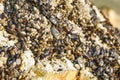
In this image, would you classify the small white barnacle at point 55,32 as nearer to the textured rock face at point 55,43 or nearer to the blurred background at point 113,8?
the textured rock face at point 55,43

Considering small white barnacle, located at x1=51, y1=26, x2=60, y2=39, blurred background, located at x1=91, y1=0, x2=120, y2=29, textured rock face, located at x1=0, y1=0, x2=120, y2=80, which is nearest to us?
textured rock face, located at x1=0, y1=0, x2=120, y2=80

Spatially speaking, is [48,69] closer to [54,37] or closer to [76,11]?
[54,37]

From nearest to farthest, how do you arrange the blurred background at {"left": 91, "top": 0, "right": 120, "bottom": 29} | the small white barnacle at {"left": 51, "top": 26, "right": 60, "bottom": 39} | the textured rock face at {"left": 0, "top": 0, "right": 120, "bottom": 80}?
the textured rock face at {"left": 0, "top": 0, "right": 120, "bottom": 80} → the small white barnacle at {"left": 51, "top": 26, "right": 60, "bottom": 39} → the blurred background at {"left": 91, "top": 0, "right": 120, "bottom": 29}

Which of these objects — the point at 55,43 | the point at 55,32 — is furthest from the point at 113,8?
the point at 55,43

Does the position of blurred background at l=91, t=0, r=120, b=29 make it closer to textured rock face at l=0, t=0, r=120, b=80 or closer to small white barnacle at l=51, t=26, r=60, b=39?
textured rock face at l=0, t=0, r=120, b=80

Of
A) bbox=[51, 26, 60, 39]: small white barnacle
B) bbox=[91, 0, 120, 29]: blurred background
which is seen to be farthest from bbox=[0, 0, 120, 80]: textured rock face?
bbox=[91, 0, 120, 29]: blurred background

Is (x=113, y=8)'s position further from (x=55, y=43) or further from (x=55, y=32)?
(x=55, y=43)

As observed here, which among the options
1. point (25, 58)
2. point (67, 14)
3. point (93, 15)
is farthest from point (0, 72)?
point (93, 15)

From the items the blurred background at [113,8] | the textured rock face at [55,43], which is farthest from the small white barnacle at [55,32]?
the blurred background at [113,8]
